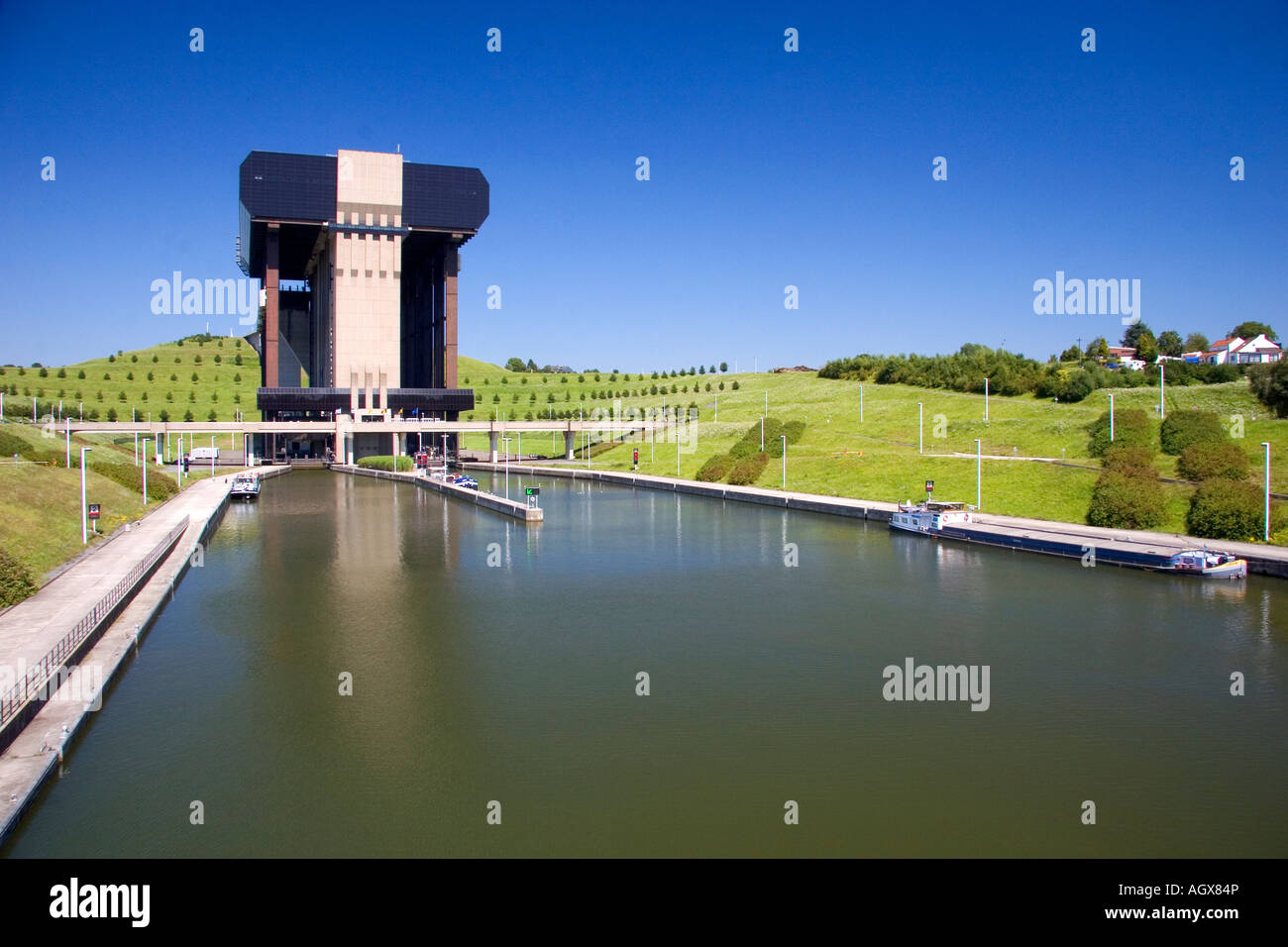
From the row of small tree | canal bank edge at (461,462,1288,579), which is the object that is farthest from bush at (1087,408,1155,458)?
canal bank edge at (461,462,1288,579)

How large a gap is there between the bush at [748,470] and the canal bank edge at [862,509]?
4.61ft

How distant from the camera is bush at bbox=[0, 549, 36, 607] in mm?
23156

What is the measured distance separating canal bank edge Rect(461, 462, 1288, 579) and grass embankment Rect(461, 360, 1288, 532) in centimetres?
207

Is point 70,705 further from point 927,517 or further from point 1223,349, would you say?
point 1223,349

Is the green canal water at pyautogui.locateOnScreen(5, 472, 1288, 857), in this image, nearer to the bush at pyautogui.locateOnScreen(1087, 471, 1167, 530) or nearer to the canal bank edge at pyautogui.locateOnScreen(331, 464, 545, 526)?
the bush at pyautogui.locateOnScreen(1087, 471, 1167, 530)

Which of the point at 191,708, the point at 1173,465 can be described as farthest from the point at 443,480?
the point at 191,708

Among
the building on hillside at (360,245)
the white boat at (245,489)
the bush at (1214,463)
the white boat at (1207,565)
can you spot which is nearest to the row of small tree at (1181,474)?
the bush at (1214,463)

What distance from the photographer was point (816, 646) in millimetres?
23703

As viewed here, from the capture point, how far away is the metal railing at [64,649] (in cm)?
1556

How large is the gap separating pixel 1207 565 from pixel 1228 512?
6.48m

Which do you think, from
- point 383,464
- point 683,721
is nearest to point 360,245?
point 383,464

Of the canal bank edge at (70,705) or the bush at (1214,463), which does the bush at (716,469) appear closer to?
the bush at (1214,463)
